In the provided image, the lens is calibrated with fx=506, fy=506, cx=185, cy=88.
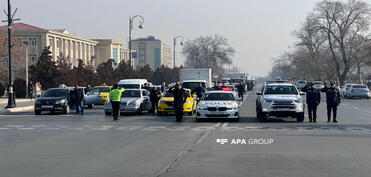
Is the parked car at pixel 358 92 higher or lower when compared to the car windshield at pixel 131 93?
lower

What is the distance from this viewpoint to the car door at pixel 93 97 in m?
34.1

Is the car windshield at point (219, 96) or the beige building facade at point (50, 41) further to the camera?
the beige building facade at point (50, 41)

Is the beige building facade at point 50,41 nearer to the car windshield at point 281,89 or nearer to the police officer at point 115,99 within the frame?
the police officer at point 115,99

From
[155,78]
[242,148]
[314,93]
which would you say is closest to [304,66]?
[155,78]

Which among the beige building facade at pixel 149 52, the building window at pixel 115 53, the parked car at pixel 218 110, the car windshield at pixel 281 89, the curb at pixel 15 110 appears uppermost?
the beige building facade at pixel 149 52

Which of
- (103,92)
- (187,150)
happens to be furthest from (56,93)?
(187,150)

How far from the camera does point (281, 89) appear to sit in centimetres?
2231

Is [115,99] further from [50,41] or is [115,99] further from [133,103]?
[50,41]

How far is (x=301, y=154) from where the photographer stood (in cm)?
1151

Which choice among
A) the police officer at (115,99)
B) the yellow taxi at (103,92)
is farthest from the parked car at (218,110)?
the yellow taxi at (103,92)

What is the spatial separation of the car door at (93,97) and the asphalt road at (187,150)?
14.7 m

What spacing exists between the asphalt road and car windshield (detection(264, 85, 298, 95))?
10.2ft

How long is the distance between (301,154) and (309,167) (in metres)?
1.82

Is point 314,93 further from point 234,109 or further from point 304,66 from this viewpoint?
point 304,66
